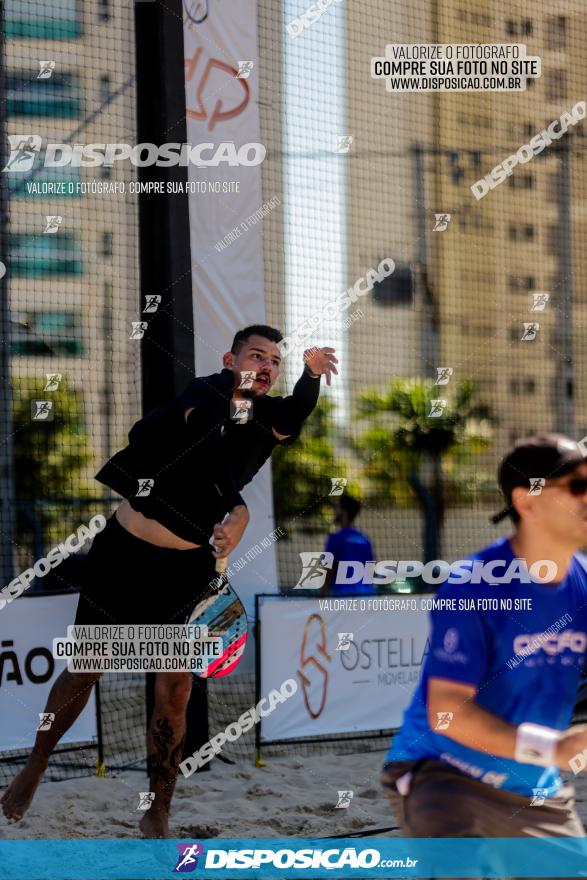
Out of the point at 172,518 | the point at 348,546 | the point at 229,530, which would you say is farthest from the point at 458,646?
the point at 348,546

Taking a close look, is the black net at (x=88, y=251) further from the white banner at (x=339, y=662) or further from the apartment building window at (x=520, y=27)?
the apartment building window at (x=520, y=27)

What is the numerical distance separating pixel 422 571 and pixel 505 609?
12.4ft

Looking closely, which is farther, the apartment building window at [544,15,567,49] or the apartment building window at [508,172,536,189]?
the apartment building window at [508,172,536,189]

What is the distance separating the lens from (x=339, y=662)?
5.97 m

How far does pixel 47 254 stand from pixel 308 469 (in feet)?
27.0

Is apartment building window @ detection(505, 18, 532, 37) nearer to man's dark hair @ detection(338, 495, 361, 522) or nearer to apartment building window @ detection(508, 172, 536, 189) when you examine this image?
man's dark hair @ detection(338, 495, 361, 522)

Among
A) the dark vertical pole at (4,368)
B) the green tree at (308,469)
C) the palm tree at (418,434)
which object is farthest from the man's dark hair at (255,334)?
the green tree at (308,469)

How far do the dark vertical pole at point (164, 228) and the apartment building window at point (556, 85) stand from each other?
11.9 metres

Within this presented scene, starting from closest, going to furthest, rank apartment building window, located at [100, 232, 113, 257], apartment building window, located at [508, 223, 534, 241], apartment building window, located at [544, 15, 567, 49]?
apartment building window, located at [100, 232, 113, 257] → apartment building window, located at [544, 15, 567, 49] → apartment building window, located at [508, 223, 534, 241]

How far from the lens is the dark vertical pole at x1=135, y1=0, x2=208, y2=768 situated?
17.6 ft

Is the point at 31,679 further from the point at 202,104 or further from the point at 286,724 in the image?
the point at 202,104

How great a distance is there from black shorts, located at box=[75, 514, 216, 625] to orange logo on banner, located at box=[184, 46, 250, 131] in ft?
7.31

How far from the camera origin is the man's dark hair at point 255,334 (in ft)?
17.1

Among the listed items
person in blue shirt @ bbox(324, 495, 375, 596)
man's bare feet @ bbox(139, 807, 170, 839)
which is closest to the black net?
man's bare feet @ bbox(139, 807, 170, 839)
